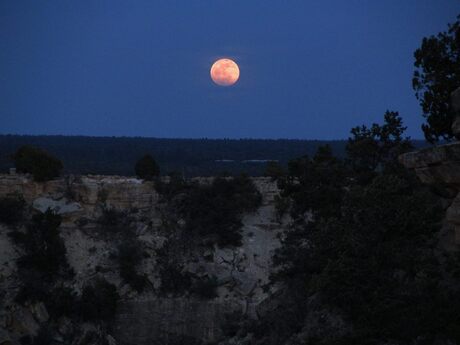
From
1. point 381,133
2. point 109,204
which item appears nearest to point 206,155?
point 109,204

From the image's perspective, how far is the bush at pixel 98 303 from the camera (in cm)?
2472

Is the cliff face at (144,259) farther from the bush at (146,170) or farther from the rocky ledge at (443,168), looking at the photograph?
the rocky ledge at (443,168)

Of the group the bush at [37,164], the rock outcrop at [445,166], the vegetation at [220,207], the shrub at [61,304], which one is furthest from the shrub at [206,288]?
the rock outcrop at [445,166]

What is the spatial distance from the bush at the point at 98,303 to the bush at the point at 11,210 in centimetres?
575

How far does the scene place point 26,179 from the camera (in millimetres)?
30172

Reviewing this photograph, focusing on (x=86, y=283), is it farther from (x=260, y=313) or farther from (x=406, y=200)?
(x=406, y=200)

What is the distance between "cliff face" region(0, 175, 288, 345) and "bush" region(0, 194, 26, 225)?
471 millimetres

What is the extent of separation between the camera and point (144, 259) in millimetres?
27625

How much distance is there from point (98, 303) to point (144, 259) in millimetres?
3388

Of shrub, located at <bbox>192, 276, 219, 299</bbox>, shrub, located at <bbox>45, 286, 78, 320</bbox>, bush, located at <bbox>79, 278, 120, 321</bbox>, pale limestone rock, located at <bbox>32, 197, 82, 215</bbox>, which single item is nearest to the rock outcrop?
shrub, located at <bbox>192, 276, 219, 299</bbox>

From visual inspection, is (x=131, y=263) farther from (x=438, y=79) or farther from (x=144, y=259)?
(x=438, y=79)

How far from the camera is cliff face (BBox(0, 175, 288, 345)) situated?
24.9 m

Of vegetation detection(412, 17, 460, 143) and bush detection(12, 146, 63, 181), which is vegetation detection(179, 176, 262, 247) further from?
vegetation detection(412, 17, 460, 143)

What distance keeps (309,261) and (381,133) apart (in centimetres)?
474
